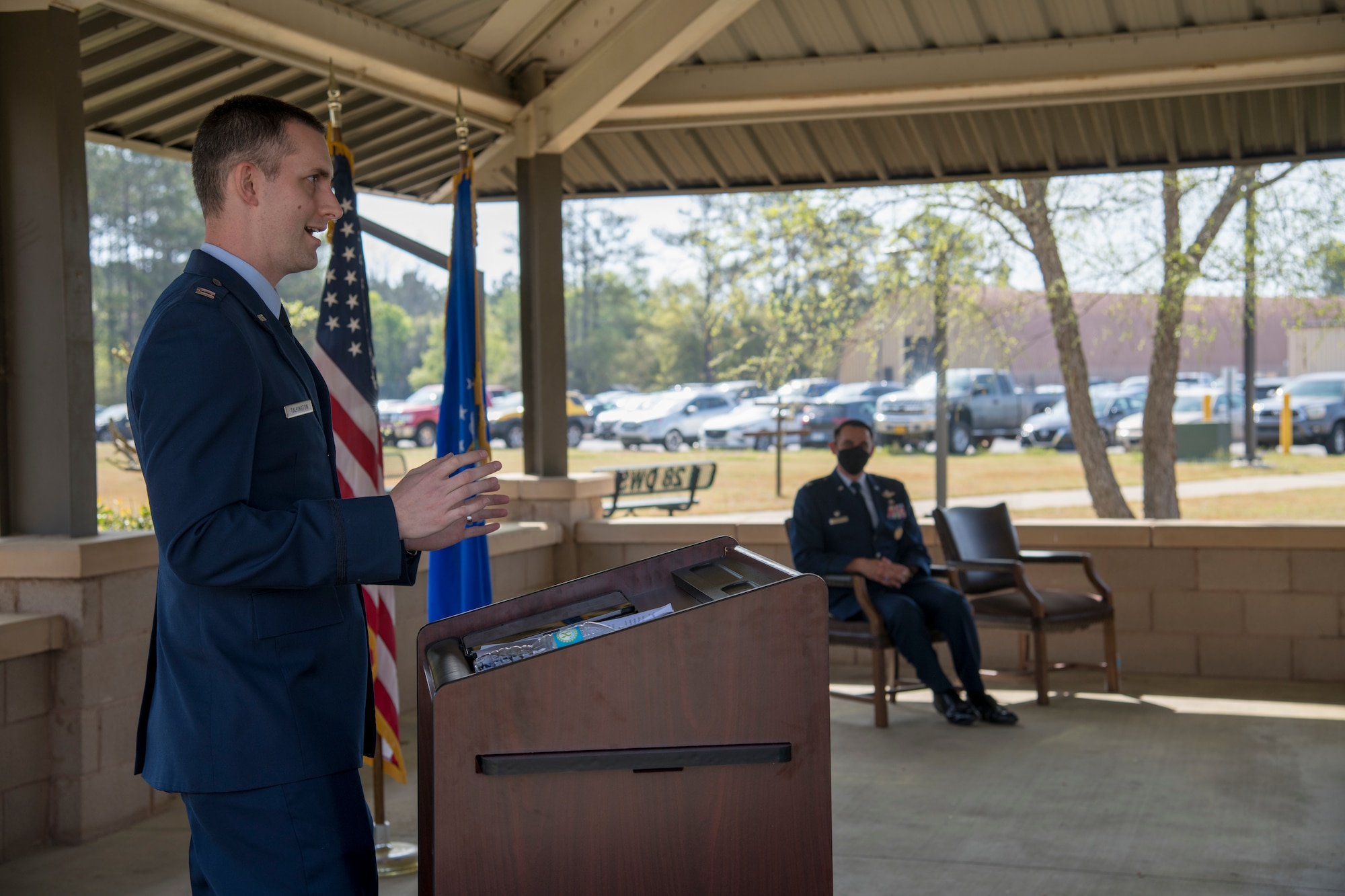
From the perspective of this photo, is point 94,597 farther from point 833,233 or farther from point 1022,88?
point 833,233

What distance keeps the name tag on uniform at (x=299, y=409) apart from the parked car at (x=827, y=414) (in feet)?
40.5

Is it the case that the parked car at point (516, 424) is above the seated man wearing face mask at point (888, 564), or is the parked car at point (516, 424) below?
above

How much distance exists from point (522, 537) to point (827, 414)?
31.6 ft

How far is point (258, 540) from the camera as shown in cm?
140

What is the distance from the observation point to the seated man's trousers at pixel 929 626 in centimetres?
518

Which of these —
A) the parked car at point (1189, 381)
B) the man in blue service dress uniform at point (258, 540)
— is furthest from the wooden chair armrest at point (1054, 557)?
the parked car at point (1189, 381)

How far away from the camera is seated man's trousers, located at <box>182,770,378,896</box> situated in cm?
148

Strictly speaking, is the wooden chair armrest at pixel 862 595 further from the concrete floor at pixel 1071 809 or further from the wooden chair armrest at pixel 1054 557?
the wooden chair armrest at pixel 1054 557

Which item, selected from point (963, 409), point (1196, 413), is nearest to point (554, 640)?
point (963, 409)

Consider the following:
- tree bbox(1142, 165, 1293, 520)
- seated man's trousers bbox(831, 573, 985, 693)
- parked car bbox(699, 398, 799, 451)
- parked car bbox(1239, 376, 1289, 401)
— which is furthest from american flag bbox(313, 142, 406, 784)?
parked car bbox(1239, 376, 1289, 401)

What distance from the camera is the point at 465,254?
14.4 ft

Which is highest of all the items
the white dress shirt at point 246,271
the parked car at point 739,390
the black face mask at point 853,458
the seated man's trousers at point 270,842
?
the parked car at point 739,390

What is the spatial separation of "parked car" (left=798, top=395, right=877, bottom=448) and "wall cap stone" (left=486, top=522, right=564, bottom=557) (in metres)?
7.68

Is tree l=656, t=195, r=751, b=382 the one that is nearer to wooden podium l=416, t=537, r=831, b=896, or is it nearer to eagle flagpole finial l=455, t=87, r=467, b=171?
eagle flagpole finial l=455, t=87, r=467, b=171
